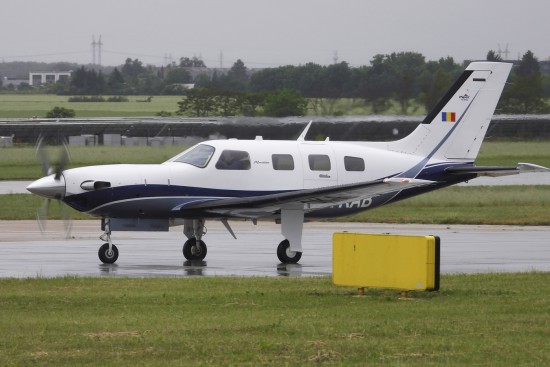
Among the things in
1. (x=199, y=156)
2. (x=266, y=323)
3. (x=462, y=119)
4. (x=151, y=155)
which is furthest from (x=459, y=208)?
(x=266, y=323)

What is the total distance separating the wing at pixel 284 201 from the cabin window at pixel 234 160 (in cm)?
65

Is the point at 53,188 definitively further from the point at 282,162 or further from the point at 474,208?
the point at 474,208

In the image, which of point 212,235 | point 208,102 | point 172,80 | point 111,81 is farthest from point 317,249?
point 111,81

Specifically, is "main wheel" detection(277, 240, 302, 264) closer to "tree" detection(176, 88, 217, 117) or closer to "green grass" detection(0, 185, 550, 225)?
"green grass" detection(0, 185, 550, 225)

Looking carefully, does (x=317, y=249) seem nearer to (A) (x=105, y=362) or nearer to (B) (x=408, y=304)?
(B) (x=408, y=304)

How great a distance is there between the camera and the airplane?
22109 mm

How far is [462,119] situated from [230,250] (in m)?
5.96

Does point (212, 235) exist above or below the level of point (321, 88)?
below

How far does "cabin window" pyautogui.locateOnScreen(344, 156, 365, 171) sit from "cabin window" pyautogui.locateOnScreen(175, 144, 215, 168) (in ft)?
9.43

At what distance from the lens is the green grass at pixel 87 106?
8556 centimetres

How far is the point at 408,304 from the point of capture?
1515 centimetres

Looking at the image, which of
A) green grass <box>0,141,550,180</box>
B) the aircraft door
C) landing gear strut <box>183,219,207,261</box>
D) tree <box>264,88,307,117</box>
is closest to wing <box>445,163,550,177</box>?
the aircraft door

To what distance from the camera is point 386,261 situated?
52.7ft

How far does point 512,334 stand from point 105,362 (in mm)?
4488
